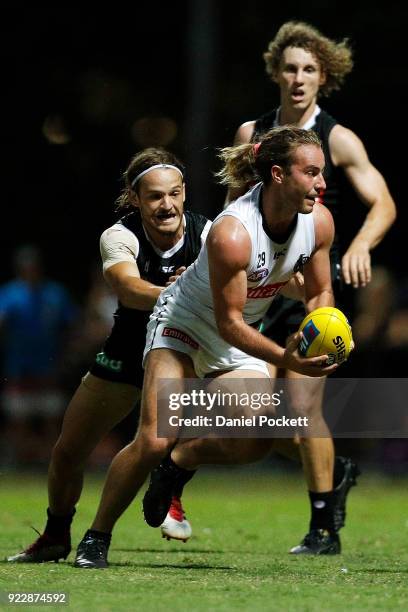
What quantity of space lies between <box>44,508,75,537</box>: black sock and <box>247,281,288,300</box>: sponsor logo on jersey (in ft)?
5.11

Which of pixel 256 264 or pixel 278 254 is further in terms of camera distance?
pixel 278 254

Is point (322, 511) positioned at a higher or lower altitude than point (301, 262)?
lower

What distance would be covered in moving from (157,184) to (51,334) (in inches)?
293

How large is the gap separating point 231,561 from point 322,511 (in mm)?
904

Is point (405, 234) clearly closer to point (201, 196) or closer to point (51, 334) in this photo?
point (201, 196)

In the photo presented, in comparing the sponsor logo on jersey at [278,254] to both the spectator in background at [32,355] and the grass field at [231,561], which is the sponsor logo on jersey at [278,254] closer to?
the grass field at [231,561]

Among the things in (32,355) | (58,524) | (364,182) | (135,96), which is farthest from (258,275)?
(135,96)

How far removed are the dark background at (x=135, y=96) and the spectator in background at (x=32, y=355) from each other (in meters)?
1.00

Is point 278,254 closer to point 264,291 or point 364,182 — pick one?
point 264,291

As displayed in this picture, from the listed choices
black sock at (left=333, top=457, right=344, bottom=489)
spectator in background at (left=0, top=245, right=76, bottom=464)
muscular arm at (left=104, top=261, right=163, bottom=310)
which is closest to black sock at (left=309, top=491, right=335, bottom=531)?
black sock at (left=333, top=457, right=344, bottom=489)

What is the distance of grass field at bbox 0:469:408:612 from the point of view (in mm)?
6000

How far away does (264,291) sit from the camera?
7.22 meters

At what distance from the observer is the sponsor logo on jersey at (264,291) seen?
7.16 m

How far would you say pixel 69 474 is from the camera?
7.66 metres
